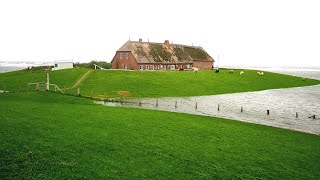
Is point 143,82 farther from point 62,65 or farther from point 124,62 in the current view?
point 62,65

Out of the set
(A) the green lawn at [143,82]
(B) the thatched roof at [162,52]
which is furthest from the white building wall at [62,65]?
(B) the thatched roof at [162,52]

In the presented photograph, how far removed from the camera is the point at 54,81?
58.5m

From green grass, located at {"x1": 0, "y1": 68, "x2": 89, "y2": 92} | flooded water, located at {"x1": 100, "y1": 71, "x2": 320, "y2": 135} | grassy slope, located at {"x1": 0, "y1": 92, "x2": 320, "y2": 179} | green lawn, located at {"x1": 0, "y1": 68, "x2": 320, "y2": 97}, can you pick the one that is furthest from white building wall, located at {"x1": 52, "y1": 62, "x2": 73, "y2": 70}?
grassy slope, located at {"x1": 0, "y1": 92, "x2": 320, "y2": 179}

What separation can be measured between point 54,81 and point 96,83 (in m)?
8.75

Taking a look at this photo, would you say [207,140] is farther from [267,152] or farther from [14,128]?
[14,128]

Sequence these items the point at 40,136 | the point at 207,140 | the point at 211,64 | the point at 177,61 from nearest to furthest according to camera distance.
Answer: the point at 40,136, the point at 207,140, the point at 177,61, the point at 211,64

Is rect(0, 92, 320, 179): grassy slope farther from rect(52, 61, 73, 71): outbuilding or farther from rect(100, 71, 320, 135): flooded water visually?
rect(52, 61, 73, 71): outbuilding

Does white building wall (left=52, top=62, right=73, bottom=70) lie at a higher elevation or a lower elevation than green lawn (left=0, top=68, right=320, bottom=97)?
higher

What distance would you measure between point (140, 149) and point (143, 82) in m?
44.6

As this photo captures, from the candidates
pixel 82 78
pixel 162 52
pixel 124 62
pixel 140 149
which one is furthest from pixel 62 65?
pixel 140 149

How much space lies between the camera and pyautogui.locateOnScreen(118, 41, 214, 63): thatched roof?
82000 mm

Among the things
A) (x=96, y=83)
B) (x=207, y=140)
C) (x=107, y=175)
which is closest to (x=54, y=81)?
(x=96, y=83)

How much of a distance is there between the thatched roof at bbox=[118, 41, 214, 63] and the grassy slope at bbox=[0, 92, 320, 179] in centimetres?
5591

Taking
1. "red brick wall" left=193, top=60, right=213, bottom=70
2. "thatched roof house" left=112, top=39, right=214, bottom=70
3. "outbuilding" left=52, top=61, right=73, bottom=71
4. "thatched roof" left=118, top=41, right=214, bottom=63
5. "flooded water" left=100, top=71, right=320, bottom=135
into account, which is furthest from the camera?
"red brick wall" left=193, top=60, right=213, bottom=70
